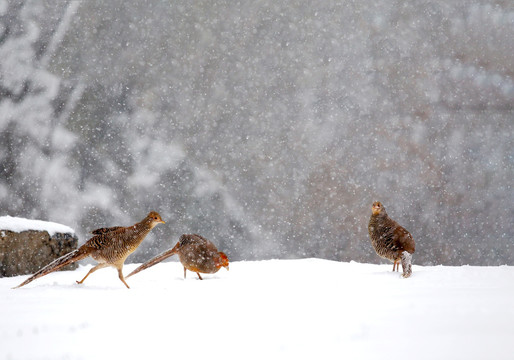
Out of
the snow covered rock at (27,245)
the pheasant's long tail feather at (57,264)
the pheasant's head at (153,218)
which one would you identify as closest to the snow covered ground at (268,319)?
the pheasant's long tail feather at (57,264)

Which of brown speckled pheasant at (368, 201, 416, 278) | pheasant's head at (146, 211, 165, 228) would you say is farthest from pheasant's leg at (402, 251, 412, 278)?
pheasant's head at (146, 211, 165, 228)

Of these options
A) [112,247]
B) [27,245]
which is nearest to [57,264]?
[112,247]

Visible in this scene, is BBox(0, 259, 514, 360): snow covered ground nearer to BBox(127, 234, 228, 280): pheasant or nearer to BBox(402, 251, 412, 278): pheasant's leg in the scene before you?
BBox(402, 251, 412, 278): pheasant's leg

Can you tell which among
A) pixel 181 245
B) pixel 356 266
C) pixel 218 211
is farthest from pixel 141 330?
pixel 218 211

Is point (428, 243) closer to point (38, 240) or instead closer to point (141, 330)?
point (38, 240)

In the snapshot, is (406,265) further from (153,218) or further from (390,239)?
(153,218)

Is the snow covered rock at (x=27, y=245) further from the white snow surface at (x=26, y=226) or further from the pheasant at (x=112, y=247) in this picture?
the pheasant at (x=112, y=247)
